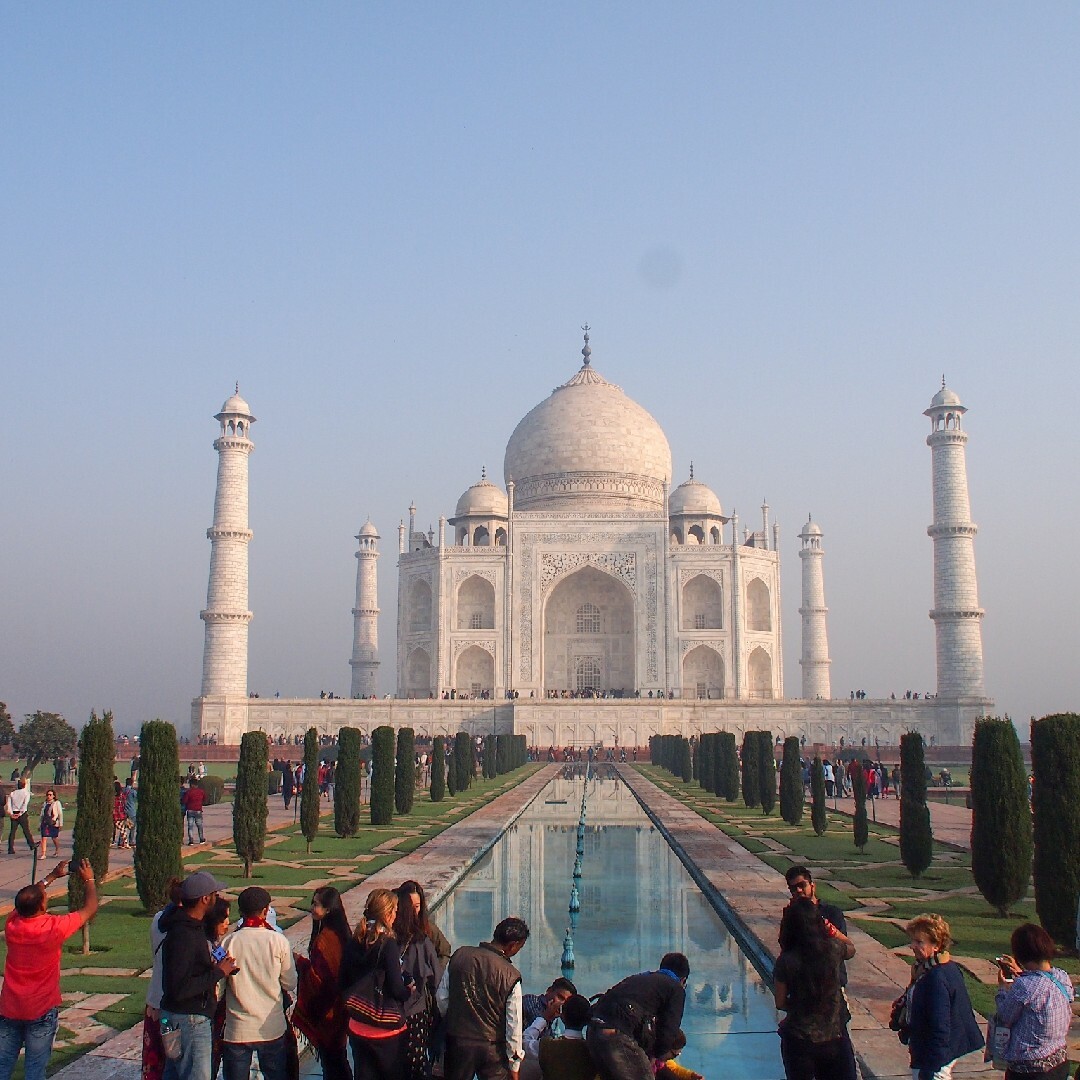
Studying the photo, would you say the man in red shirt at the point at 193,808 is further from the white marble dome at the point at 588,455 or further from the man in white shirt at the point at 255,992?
the white marble dome at the point at 588,455

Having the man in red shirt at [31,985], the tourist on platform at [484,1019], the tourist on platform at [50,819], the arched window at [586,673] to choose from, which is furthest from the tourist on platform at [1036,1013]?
the arched window at [586,673]

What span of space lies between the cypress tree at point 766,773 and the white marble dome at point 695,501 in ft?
73.4

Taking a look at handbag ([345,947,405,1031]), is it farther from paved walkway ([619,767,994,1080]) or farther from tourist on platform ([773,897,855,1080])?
paved walkway ([619,767,994,1080])

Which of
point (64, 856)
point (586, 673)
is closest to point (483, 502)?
point (586, 673)

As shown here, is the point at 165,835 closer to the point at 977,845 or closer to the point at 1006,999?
the point at 977,845

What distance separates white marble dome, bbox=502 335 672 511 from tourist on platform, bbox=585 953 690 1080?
112 feet

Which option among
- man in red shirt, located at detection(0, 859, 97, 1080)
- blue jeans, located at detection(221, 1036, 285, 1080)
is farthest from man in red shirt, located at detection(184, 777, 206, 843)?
blue jeans, located at detection(221, 1036, 285, 1080)

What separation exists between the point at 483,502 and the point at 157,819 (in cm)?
3022

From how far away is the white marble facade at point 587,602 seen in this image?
112 ft

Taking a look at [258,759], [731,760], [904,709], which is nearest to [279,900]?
[258,759]

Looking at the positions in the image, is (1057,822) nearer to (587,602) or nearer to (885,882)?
(885,882)

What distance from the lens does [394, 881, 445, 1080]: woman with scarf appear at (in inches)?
142

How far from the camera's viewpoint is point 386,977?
11.8 ft

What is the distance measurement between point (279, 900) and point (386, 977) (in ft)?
16.7
